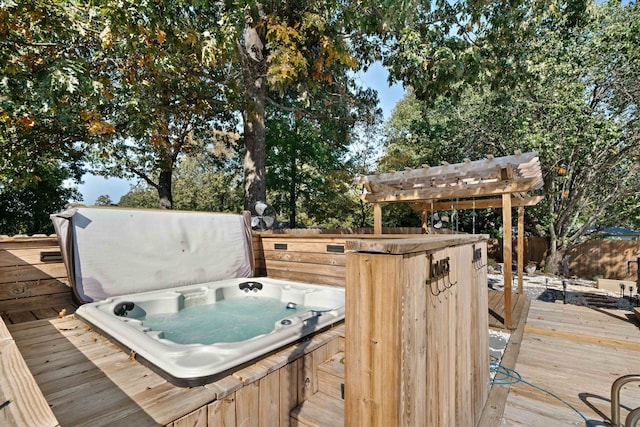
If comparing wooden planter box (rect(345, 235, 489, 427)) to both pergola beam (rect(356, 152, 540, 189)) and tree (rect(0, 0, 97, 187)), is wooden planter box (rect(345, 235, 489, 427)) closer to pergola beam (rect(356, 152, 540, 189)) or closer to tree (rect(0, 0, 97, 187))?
pergola beam (rect(356, 152, 540, 189))

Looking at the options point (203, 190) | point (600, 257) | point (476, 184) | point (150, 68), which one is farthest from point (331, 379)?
point (203, 190)

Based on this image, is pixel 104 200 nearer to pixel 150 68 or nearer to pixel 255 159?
pixel 255 159

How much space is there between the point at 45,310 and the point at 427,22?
A: 7338 mm

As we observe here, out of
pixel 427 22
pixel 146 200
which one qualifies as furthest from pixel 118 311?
pixel 146 200

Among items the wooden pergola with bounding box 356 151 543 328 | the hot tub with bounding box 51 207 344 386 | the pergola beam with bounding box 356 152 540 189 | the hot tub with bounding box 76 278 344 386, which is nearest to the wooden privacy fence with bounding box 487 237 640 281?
the wooden pergola with bounding box 356 151 543 328

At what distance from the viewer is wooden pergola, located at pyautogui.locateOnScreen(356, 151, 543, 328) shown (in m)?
3.66

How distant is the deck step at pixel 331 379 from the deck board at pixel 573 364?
106 cm

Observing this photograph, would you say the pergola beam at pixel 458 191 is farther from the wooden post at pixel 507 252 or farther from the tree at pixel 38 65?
the tree at pixel 38 65

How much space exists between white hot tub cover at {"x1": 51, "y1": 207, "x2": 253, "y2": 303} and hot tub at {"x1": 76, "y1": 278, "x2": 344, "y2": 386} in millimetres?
187

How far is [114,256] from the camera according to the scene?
3.23 meters

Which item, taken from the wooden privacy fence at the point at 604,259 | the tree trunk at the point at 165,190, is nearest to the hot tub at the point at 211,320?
the tree trunk at the point at 165,190

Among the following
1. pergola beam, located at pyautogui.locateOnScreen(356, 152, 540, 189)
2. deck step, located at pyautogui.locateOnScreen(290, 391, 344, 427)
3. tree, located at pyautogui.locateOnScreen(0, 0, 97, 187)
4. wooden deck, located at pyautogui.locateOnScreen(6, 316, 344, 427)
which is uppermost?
tree, located at pyautogui.locateOnScreen(0, 0, 97, 187)

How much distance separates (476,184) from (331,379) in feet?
11.1

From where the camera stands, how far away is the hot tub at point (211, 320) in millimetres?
1803
